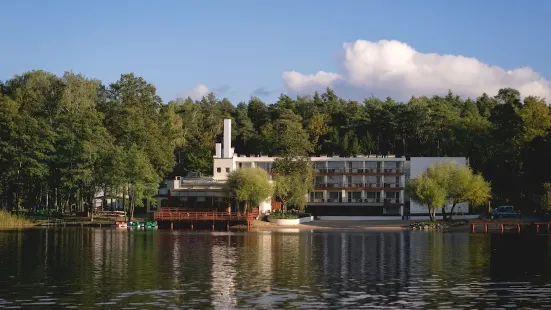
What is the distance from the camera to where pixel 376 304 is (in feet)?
115

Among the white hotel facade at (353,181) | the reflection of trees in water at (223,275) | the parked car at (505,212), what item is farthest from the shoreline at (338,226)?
the reflection of trees in water at (223,275)

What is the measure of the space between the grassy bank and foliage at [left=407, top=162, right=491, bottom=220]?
168 feet

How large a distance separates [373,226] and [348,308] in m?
75.4

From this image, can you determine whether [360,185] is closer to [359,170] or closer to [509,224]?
[359,170]

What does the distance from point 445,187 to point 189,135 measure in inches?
2341

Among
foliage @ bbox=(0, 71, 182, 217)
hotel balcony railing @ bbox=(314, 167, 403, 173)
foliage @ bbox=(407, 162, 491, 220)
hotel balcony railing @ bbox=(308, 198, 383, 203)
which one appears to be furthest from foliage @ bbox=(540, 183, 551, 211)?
foliage @ bbox=(0, 71, 182, 217)

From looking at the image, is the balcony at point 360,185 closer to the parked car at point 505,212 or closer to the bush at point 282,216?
the parked car at point 505,212

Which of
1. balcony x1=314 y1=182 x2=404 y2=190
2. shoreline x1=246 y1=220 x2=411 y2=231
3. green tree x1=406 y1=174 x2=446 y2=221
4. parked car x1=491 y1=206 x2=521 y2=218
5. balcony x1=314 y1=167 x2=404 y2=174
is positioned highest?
balcony x1=314 y1=167 x2=404 y2=174

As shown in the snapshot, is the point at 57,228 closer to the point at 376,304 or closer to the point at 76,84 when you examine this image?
the point at 76,84

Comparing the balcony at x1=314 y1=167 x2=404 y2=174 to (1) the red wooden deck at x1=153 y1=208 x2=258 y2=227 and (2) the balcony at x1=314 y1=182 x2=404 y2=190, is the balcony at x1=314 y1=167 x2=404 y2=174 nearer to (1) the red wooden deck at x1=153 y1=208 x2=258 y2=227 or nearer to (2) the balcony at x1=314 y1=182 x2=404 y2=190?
(2) the balcony at x1=314 y1=182 x2=404 y2=190

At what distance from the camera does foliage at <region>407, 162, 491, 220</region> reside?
10525cm

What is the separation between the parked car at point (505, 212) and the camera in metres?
118

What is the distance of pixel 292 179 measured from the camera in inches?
4599

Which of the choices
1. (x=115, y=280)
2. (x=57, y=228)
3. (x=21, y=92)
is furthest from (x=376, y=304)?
(x=21, y=92)
